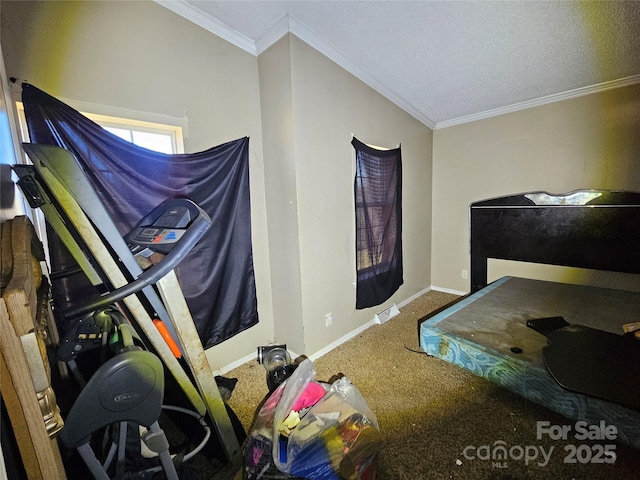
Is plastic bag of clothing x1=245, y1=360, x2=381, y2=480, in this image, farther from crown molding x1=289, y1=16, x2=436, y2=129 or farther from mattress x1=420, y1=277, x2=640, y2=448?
crown molding x1=289, y1=16, x2=436, y2=129

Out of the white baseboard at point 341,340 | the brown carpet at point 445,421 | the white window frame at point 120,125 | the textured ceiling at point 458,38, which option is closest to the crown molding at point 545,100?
the textured ceiling at point 458,38

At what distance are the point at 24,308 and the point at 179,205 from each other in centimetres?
69

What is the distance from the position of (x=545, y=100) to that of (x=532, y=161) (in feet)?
2.22

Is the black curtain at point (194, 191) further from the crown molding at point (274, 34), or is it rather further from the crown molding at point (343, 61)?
the crown molding at point (343, 61)

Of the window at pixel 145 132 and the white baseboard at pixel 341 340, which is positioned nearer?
the window at pixel 145 132

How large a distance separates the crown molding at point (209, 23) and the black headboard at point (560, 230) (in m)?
3.13

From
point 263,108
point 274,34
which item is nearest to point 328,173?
point 263,108

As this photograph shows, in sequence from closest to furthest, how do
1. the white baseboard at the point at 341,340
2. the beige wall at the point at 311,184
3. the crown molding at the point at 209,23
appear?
the crown molding at the point at 209,23 → the beige wall at the point at 311,184 → the white baseboard at the point at 341,340

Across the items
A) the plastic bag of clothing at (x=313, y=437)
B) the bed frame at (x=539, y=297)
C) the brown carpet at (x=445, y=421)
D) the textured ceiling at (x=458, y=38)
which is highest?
the textured ceiling at (x=458, y=38)

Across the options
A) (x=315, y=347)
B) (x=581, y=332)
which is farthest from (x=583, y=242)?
(x=315, y=347)

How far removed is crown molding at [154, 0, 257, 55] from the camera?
1.84 meters

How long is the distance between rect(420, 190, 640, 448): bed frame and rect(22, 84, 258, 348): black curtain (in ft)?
5.25

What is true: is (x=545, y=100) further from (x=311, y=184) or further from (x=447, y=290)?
(x=311, y=184)

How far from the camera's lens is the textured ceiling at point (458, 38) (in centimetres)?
186
